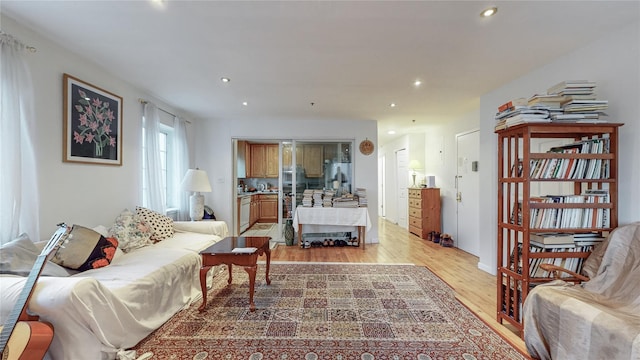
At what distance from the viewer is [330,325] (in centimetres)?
216

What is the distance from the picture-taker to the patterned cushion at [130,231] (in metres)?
2.74

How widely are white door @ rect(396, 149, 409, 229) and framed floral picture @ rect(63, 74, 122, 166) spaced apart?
18.6ft

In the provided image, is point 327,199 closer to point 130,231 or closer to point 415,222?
point 415,222

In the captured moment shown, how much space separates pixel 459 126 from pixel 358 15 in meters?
3.79

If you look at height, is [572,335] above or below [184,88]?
below

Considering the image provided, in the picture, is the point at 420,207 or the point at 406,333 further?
the point at 420,207

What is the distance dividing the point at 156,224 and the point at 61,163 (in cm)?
112

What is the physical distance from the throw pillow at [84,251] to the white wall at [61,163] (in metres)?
0.33

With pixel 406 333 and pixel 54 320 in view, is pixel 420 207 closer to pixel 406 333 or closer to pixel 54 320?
pixel 406 333

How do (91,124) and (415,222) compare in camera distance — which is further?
(415,222)

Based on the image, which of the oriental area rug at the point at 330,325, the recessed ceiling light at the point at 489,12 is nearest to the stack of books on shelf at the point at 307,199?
the oriental area rug at the point at 330,325

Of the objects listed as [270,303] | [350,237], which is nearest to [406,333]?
[270,303]

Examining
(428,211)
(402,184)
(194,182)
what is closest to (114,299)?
(194,182)

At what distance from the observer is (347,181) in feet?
17.4
